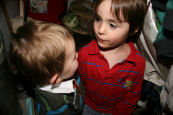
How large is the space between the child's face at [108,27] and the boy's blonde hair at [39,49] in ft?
0.86

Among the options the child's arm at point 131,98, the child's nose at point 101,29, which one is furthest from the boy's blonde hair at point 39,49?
the child's arm at point 131,98

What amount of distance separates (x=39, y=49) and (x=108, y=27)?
1.56 ft

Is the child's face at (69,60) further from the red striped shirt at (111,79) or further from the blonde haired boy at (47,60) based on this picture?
the red striped shirt at (111,79)

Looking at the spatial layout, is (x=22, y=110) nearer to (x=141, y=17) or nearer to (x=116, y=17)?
(x=116, y=17)

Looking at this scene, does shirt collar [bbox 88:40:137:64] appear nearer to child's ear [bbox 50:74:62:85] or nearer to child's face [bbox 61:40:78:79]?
child's face [bbox 61:40:78:79]

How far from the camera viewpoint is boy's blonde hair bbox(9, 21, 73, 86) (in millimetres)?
783

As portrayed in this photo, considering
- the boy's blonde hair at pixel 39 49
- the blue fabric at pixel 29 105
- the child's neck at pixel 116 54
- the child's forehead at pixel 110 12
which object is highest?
the child's forehead at pixel 110 12

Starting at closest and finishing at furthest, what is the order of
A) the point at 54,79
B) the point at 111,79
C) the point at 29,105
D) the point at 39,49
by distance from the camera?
1. the point at 39,49
2. the point at 54,79
3. the point at 111,79
4. the point at 29,105

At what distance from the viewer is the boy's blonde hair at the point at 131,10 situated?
36.1 inches

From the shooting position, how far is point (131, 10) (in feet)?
3.12

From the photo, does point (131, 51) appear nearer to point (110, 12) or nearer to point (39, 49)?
point (110, 12)

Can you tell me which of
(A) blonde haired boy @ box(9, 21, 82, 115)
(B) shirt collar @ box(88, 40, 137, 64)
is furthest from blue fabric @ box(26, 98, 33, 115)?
(B) shirt collar @ box(88, 40, 137, 64)

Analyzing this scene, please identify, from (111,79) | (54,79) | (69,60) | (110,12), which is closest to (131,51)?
(111,79)

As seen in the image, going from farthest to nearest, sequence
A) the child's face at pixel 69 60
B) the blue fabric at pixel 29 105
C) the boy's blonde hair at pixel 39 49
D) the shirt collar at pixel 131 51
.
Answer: the blue fabric at pixel 29 105 < the shirt collar at pixel 131 51 < the child's face at pixel 69 60 < the boy's blonde hair at pixel 39 49
